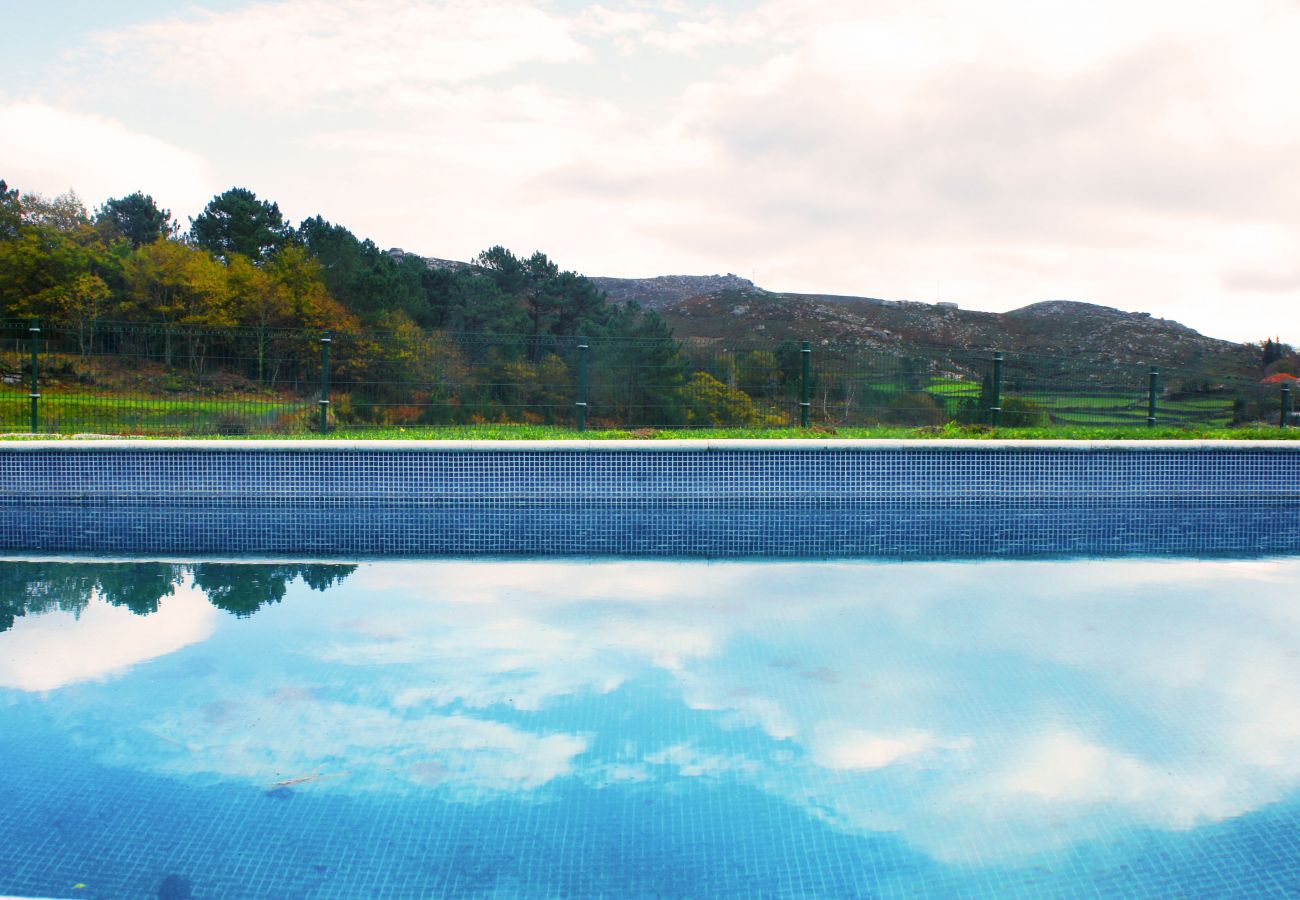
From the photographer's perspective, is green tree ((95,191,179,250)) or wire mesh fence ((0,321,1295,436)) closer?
wire mesh fence ((0,321,1295,436))

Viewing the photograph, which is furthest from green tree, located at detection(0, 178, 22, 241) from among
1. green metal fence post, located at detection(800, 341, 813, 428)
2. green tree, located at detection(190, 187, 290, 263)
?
green metal fence post, located at detection(800, 341, 813, 428)

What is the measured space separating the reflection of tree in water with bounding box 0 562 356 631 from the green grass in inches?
133

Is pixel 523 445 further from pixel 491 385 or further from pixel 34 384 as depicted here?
pixel 34 384

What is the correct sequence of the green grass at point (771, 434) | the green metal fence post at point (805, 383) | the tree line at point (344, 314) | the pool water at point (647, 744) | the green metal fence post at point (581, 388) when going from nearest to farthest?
the pool water at point (647, 744) → the green grass at point (771, 434) → the green metal fence post at point (581, 388) → the tree line at point (344, 314) → the green metal fence post at point (805, 383)

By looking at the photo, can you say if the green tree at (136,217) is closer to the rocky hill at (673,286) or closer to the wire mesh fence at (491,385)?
the rocky hill at (673,286)

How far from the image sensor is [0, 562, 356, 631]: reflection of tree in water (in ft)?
13.4

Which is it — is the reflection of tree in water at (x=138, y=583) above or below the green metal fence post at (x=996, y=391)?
below

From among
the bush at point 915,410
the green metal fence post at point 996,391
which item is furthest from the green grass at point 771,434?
the bush at point 915,410

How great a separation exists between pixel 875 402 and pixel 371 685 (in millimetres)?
7927

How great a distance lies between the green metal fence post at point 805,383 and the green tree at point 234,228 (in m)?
17.5

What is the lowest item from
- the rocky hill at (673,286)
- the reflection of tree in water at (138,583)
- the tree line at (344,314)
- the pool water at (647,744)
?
the reflection of tree in water at (138,583)

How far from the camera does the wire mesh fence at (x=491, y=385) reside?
9.27 metres

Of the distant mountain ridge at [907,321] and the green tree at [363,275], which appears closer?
the green tree at [363,275]

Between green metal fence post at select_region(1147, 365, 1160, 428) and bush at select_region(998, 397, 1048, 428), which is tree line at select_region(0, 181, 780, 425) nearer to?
bush at select_region(998, 397, 1048, 428)
